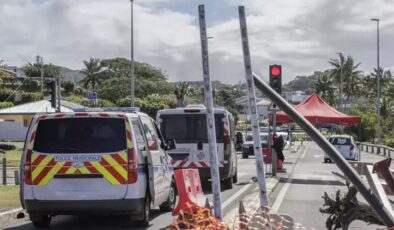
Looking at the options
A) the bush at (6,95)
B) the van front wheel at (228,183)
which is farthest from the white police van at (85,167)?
the bush at (6,95)

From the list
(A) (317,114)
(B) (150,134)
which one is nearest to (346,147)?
(A) (317,114)

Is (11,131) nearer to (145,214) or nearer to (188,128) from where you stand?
(188,128)

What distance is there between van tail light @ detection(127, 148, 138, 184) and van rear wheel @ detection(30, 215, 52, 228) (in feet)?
5.54

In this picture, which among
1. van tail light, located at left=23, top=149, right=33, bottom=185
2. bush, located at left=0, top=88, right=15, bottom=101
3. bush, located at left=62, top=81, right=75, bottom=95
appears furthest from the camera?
bush, located at left=62, top=81, right=75, bottom=95

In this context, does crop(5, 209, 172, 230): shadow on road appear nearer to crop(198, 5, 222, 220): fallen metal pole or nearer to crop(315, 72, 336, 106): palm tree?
crop(198, 5, 222, 220): fallen metal pole

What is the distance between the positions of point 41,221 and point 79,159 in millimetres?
1452

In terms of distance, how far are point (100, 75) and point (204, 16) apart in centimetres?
12098

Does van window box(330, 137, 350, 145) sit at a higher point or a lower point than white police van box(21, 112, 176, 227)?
lower

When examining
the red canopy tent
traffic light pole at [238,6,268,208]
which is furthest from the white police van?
the red canopy tent

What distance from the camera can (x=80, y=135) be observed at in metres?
10.1

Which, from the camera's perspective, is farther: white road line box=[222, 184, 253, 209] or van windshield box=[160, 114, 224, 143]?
van windshield box=[160, 114, 224, 143]

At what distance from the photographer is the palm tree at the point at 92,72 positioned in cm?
12525

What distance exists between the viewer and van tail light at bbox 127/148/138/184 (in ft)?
32.1

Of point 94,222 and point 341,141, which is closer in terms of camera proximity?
point 94,222
